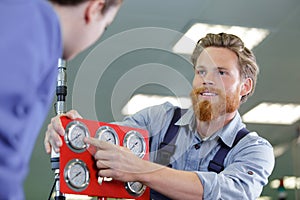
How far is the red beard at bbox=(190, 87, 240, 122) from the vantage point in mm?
1476

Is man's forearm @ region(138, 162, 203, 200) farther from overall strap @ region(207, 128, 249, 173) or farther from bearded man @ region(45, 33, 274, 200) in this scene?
overall strap @ region(207, 128, 249, 173)

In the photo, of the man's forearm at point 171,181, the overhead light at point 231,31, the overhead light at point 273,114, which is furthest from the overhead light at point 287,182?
the man's forearm at point 171,181

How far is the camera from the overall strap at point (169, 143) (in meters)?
1.42

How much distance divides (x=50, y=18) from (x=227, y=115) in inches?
38.9

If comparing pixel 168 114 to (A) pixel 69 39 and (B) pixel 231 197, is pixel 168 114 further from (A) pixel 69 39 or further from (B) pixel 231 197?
(A) pixel 69 39

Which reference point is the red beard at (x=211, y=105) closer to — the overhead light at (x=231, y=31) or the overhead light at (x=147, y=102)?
the overhead light at (x=147, y=102)

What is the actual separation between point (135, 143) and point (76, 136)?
6.9 inches

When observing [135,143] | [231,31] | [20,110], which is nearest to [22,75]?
[20,110]

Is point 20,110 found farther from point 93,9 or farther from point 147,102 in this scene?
point 147,102

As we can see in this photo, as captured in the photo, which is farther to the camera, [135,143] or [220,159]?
[220,159]

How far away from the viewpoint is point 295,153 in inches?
227

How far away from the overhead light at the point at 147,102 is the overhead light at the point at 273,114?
3.30m

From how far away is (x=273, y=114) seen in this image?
197 inches

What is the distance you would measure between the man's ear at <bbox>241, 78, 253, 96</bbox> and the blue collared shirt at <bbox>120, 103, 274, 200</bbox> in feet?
0.48
